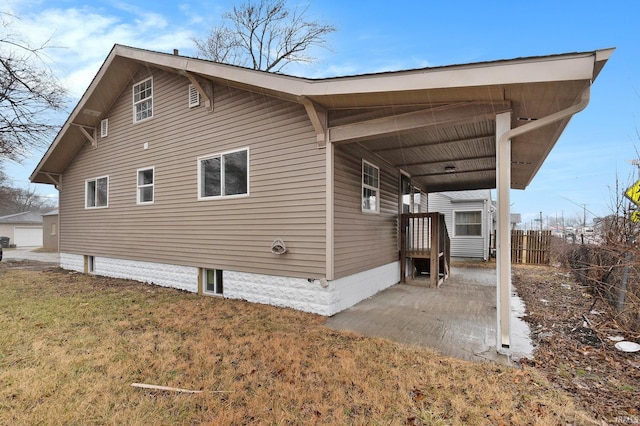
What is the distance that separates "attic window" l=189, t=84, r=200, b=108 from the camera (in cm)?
706

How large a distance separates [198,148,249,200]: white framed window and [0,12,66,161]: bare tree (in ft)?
22.0

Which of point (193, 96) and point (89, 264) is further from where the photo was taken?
point (89, 264)

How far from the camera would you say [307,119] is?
543 centimetres

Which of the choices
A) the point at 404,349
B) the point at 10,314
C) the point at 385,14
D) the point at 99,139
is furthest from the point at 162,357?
the point at 385,14

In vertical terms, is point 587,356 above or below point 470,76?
below

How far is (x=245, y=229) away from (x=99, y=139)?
6.91 metres

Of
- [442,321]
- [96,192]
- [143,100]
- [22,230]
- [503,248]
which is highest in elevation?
[143,100]

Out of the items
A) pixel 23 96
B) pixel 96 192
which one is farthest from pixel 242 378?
pixel 23 96

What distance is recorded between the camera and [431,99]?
4.20 meters

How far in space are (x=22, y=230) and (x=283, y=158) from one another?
113ft

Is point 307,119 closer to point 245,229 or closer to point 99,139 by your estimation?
point 245,229

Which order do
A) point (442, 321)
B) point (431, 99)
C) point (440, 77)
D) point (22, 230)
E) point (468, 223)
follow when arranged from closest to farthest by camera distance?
point (440, 77)
point (431, 99)
point (442, 321)
point (468, 223)
point (22, 230)

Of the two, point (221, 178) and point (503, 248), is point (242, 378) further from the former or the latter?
point (221, 178)

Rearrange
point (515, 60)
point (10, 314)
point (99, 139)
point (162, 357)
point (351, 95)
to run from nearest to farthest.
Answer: point (515, 60) → point (162, 357) → point (351, 95) → point (10, 314) → point (99, 139)
